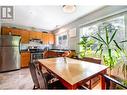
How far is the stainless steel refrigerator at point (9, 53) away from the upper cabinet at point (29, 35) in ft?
1.57

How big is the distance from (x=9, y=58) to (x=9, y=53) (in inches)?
7.8

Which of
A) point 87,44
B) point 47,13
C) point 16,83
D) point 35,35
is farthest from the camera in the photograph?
point 35,35

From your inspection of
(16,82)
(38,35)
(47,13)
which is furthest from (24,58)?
(47,13)

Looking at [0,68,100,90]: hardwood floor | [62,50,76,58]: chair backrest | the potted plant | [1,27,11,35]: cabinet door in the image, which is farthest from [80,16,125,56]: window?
[1,27,11,35]: cabinet door

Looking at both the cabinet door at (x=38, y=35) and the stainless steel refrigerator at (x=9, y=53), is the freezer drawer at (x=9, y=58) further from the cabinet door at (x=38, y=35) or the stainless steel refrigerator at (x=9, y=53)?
the cabinet door at (x=38, y=35)

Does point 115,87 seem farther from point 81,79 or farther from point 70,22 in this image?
point 70,22

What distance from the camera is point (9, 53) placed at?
3959mm

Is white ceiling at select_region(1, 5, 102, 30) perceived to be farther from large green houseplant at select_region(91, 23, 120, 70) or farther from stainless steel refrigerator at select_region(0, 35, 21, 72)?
stainless steel refrigerator at select_region(0, 35, 21, 72)

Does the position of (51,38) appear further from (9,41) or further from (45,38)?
(9,41)

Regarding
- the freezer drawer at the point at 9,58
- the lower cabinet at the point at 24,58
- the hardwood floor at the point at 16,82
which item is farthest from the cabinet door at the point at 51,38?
the hardwood floor at the point at 16,82

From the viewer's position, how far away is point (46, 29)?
19.5 ft

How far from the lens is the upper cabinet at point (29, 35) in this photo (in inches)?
170

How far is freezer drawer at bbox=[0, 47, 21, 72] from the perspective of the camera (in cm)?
380
